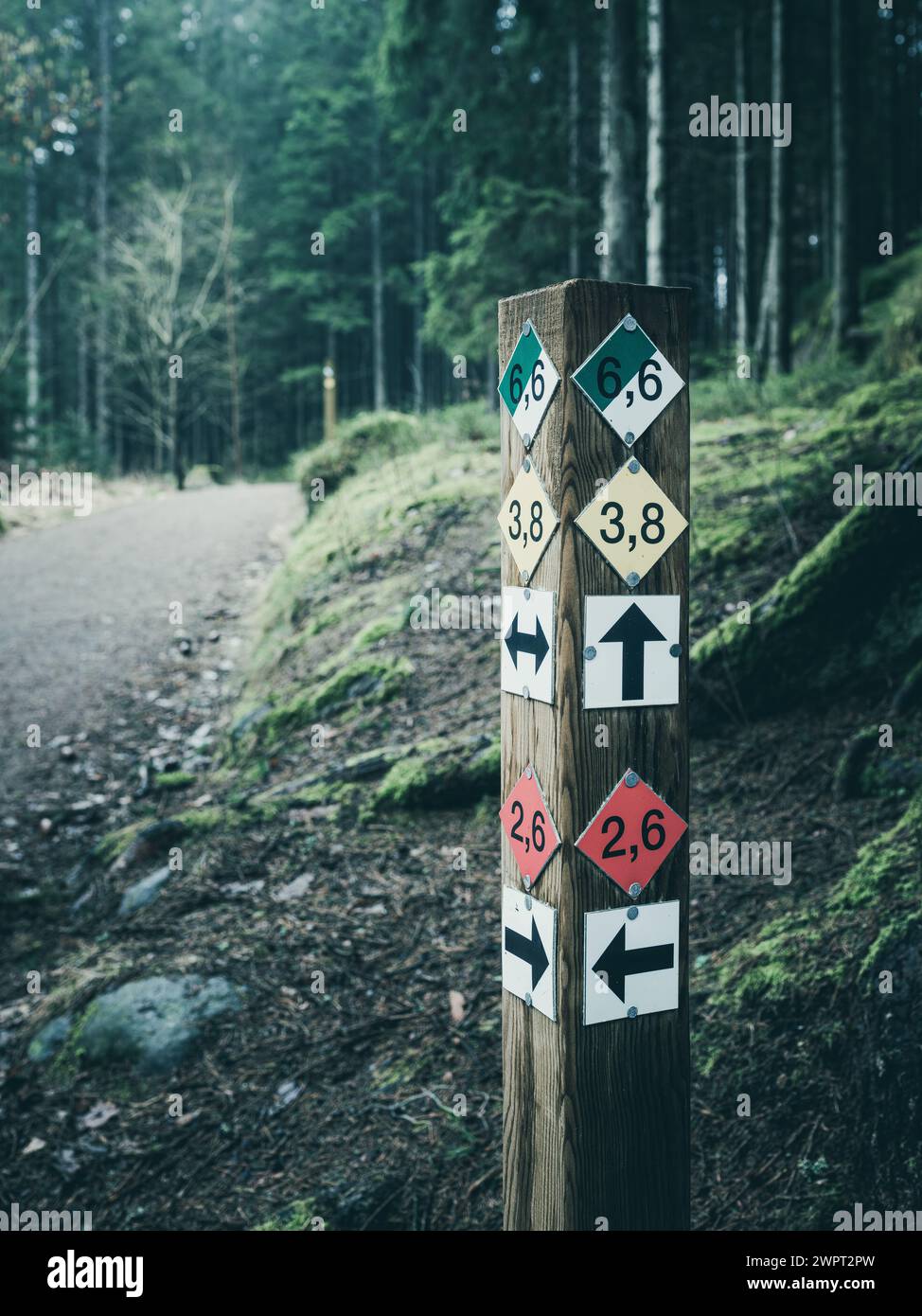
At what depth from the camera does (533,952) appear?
1.99 meters

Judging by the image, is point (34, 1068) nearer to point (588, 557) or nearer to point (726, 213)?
point (588, 557)

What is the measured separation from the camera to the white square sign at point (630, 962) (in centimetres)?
192

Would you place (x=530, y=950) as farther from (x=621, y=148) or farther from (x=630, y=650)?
(x=621, y=148)

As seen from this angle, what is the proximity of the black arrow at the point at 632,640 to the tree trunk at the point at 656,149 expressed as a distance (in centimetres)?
1035

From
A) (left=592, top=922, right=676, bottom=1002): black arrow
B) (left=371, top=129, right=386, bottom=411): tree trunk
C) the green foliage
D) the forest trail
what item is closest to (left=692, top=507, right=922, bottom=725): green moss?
(left=592, top=922, right=676, bottom=1002): black arrow

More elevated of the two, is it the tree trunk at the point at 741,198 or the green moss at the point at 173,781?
the tree trunk at the point at 741,198

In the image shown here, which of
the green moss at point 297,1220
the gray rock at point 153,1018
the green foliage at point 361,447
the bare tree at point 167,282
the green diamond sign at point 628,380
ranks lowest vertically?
the green moss at point 297,1220

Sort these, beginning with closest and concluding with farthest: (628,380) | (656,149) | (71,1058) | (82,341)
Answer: (628,380) → (71,1058) → (656,149) → (82,341)

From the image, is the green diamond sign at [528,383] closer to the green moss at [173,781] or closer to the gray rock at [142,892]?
the gray rock at [142,892]

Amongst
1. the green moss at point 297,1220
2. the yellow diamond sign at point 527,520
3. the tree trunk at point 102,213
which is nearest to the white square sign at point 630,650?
the yellow diamond sign at point 527,520

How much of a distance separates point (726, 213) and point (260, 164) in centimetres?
1975

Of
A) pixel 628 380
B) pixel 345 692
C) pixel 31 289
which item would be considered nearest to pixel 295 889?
pixel 345 692

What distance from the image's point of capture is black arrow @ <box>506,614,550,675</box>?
194 cm

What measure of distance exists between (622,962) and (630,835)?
258 millimetres
